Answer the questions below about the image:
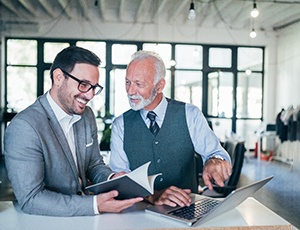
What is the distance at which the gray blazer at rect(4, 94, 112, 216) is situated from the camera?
58.0 inches

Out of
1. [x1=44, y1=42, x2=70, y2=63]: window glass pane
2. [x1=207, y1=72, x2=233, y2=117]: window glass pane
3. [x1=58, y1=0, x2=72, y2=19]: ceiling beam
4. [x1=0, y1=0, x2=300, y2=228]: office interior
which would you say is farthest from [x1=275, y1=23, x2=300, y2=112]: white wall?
[x1=44, y1=42, x2=70, y2=63]: window glass pane

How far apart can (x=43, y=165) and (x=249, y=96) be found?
846cm

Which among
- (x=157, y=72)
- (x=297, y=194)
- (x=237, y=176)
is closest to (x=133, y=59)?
(x=157, y=72)

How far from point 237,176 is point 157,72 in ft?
6.09

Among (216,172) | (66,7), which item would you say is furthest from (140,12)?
(216,172)

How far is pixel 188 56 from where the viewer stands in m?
9.63

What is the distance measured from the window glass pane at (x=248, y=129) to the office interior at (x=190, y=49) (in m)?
0.02

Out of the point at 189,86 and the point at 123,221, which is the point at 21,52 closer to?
the point at 189,86

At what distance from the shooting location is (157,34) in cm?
931

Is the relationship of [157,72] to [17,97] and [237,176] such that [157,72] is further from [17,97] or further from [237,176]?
[17,97]

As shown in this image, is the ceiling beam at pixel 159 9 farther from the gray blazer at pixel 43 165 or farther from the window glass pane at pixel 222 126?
the gray blazer at pixel 43 165

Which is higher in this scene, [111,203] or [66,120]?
[66,120]

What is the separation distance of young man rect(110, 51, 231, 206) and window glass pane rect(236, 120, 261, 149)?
723 centimetres

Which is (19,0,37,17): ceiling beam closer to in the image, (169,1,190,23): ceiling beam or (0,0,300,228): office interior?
(0,0,300,228): office interior
